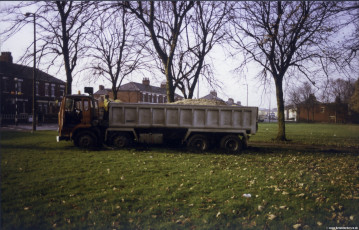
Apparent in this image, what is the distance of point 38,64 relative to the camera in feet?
54.3

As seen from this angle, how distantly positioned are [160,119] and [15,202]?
26.0 feet

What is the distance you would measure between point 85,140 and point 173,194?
8016 millimetres

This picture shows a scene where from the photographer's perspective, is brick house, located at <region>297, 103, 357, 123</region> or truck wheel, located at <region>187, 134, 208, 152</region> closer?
truck wheel, located at <region>187, 134, 208, 152</region>

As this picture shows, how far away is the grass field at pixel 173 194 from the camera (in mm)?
4438

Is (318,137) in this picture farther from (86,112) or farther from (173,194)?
(173,194)

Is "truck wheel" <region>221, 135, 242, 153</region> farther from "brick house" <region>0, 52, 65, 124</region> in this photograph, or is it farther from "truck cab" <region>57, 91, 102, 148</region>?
"brick house" <region>0, 52, 65, 124</region>

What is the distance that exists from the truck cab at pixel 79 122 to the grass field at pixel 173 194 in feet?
9.29

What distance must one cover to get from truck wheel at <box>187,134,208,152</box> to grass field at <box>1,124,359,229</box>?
2.91 m

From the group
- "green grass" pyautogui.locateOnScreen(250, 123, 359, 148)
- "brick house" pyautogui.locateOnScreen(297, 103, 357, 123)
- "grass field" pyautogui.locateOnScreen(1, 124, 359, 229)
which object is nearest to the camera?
"grass field" pyautogui.locateOnScreen(1, 124, 359, 229)

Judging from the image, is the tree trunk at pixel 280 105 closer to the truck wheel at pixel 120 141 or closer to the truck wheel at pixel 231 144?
the truck wheel at pixel 231 144

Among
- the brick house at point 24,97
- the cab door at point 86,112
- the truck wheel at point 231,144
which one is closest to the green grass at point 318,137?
the truck wheel at point 231,144

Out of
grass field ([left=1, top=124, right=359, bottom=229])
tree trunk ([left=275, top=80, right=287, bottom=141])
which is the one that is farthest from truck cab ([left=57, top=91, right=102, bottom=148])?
tree trunk ([left=275, top=80, right=287, bottom=141])

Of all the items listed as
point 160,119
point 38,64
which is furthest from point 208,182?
point 38,64

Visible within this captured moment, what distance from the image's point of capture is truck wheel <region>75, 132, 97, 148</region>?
1234 centimetres
